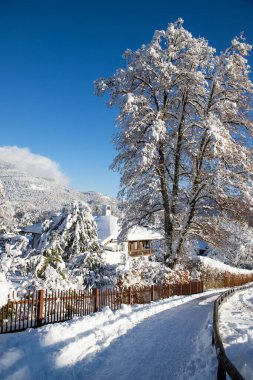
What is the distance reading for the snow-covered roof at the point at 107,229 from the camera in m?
37.8

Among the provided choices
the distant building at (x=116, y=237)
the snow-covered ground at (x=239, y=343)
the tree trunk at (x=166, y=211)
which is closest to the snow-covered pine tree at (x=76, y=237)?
the tree trunk at (x=166, y=211)

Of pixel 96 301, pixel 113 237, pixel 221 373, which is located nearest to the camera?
pixel 221 373

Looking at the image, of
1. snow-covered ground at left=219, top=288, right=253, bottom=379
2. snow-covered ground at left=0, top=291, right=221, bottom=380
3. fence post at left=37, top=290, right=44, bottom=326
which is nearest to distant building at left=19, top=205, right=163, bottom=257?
fence post at left=37, top=290, right=44, bottom=326

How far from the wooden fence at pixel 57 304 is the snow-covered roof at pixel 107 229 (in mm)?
20818

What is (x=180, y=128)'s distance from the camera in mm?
19297

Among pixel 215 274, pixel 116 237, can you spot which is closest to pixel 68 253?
pixel 116 237

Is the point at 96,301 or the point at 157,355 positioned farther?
the point at 96,301

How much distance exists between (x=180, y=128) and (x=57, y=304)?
12.6 m

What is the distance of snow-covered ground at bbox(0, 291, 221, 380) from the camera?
7199 mm

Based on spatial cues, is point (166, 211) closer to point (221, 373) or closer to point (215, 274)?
point (221, 373)

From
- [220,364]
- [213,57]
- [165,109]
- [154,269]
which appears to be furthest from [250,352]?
[213,57]

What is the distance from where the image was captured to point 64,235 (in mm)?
20562

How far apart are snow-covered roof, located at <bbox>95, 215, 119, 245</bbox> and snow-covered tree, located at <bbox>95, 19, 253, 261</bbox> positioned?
18.2m

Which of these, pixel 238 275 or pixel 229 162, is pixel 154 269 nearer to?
pixel 229 162
